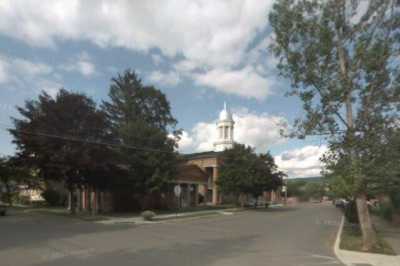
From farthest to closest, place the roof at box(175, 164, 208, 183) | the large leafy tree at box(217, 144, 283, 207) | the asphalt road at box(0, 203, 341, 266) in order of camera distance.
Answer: the roof at box(175, 164, 208, 183)
the large leafy tree at box(217, 144, 283, 207)
the asphalt road at box(0, 203, 341, 266)

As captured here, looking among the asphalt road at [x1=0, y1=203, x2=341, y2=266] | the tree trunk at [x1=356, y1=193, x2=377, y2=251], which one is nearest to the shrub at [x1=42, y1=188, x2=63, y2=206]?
the asphalt road at [x1=0, y1=203, x2=341, y2=266]

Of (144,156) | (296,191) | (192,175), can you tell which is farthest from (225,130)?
(296,191)

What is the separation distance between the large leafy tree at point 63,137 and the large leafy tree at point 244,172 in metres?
16.9

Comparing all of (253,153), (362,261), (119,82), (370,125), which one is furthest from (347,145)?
(119,82)

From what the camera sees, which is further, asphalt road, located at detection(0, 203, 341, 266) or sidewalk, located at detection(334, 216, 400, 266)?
sidewalk, located at detection(334, 216, 400, 266)

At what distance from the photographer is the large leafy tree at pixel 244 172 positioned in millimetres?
41438

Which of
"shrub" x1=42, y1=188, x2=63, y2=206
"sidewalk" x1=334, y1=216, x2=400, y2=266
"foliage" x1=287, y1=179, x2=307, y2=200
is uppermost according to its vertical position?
"sidewalk" x1=334, y1=216, x2=400, y2=266

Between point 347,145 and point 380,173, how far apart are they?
154cm

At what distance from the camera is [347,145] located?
1417cm

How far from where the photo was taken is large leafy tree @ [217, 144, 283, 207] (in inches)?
1631

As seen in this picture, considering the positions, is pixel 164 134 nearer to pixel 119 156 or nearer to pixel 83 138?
pixel 119 156

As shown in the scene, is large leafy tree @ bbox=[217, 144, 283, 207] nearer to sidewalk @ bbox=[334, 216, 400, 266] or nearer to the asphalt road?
the asphalt road

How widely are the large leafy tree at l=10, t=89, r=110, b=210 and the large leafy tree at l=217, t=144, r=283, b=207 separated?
16852mm

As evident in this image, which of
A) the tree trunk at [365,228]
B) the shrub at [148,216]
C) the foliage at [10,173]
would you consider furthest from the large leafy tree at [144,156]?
the tree trunk at [365,228]
